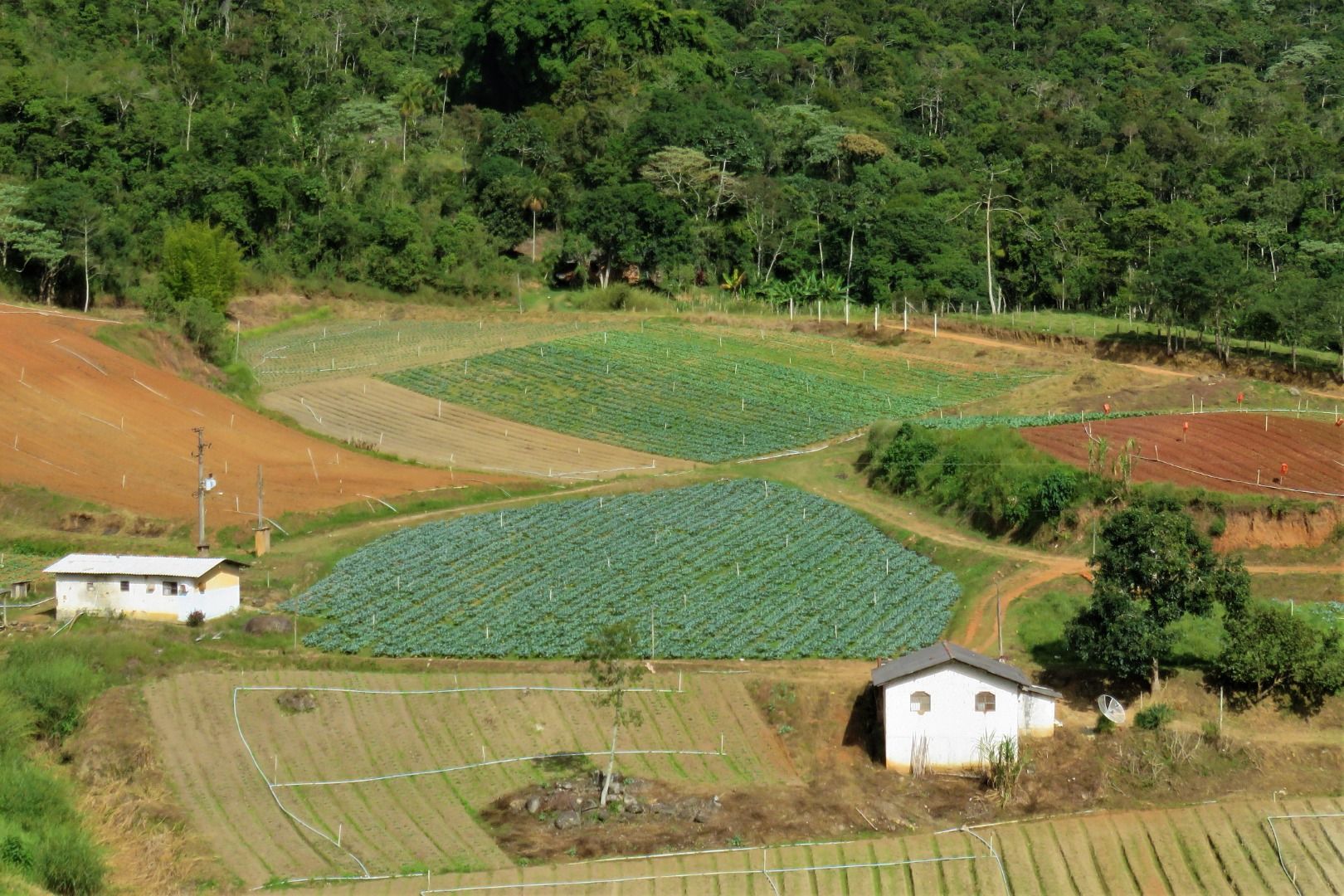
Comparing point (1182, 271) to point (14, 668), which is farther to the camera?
point (1182, 271)

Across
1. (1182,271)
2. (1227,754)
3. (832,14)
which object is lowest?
(1227,754)

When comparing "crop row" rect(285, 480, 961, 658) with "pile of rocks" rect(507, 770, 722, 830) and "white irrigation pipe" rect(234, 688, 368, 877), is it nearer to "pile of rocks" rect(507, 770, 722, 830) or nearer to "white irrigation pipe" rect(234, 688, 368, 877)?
"pile of rocks" rect(507, 770, 722, 830)

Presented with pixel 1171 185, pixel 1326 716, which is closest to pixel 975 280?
pixel 1171 185

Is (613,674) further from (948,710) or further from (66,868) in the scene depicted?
(66,868)

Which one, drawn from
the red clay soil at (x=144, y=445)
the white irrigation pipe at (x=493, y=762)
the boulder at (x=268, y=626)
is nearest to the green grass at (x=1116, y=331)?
the red clay soil at (x=144, y=445)

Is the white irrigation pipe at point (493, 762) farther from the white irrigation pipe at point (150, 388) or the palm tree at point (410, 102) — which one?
the palm tree at point (410, 102)

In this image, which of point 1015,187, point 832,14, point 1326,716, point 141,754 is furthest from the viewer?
point 832,14

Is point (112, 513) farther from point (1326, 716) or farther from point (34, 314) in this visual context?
point (1326, 716)
